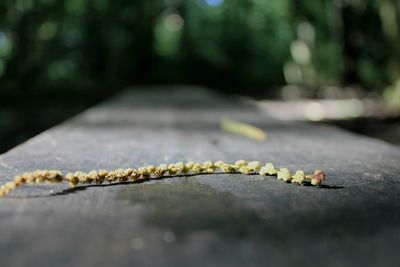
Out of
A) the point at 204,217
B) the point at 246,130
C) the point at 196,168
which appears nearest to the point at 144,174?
the point at 196,168

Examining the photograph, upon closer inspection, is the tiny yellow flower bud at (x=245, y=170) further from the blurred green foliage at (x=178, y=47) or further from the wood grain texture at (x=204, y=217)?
the blurred green foliage at (x=178, y=47)

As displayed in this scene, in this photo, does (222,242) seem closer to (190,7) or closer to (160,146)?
(160,146)

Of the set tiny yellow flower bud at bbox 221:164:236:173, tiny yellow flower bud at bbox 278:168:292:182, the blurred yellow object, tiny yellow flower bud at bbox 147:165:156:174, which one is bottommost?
the blurred yellow object

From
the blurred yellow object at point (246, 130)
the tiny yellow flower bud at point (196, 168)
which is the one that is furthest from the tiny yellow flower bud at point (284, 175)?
the blurred yellow object at point (246, 130)

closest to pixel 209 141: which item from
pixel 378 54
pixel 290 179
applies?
pixel 290 179

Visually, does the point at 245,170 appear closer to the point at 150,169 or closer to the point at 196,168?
the point at 196,168

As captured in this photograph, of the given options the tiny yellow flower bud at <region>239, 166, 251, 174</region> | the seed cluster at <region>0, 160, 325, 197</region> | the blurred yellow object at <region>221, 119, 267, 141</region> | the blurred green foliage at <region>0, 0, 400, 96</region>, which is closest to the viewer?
the seed cluster at <region>0, 160, 325, 197</region>

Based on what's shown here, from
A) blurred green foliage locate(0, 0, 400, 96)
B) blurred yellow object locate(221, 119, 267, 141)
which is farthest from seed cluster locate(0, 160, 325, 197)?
blurred green foliage locate(0, 0, 400, 96)

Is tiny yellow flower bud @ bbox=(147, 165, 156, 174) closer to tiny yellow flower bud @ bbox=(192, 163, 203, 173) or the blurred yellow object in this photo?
tiny yellow flower bud @ bbox=(192, 163, 203, 173)
